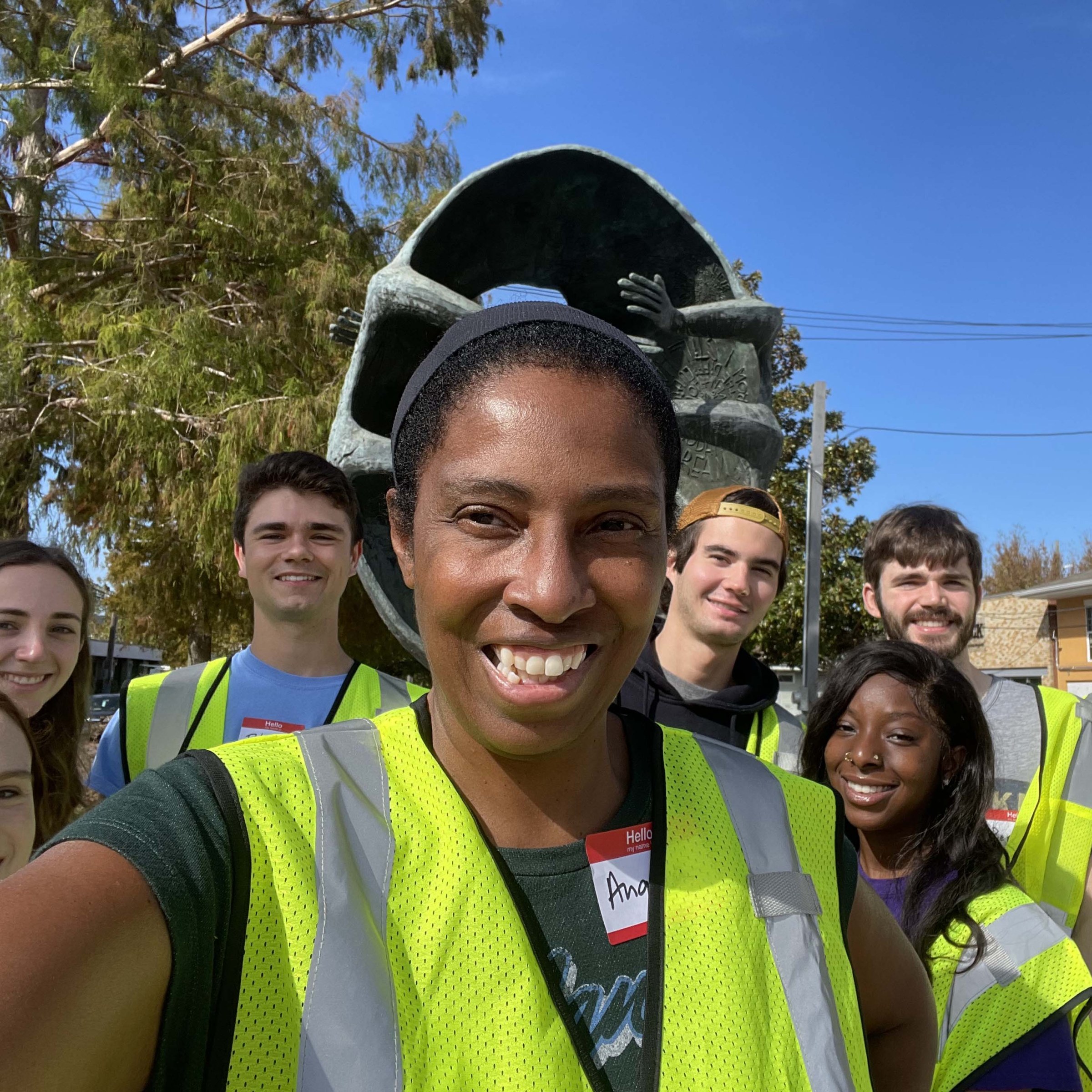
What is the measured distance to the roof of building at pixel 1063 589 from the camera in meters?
22.8

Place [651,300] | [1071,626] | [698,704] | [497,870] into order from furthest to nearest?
[1071,626], [651,300], [698,704], [497,870]

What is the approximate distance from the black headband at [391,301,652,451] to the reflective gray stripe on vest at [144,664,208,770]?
1.76 meters

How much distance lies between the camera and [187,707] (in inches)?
107

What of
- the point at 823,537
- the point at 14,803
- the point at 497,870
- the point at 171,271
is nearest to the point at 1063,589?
the point at 823,537

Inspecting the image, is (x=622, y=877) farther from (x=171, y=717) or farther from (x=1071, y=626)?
(x=1071, y=626)

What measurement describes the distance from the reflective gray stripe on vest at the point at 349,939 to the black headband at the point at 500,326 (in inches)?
17.0

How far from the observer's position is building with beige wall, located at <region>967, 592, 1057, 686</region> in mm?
26344

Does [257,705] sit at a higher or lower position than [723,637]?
lower

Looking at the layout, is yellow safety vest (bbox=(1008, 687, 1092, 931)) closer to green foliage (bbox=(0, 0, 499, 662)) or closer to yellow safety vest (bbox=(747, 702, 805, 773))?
yellow safety vest (bbox=(747, 702, 805, 773))

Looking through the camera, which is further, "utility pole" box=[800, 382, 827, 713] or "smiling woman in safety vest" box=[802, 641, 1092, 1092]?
"utility pole" box=[800, 382, 827, 713]

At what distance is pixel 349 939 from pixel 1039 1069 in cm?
137

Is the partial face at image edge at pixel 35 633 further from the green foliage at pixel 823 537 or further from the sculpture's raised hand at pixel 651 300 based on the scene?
the green foliage at pixel 823 537

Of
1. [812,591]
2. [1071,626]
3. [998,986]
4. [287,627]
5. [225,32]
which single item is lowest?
[998,986]

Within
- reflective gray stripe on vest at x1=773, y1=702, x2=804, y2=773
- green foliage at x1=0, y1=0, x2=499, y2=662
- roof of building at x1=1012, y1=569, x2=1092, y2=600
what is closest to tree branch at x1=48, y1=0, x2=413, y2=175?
green foliage at x1=0, y1=0, x2=499, y2=662
